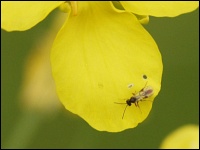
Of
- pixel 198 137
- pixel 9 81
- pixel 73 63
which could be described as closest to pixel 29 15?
pixel 73 63

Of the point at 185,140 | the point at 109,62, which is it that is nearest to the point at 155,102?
the point at 185,140

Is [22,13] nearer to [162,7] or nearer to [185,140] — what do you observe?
[162,7]

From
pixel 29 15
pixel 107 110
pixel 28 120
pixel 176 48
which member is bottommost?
pixel 176 48

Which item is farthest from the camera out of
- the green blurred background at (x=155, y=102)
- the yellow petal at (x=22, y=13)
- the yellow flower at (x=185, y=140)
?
the green blurred background at (x=155, y=102)

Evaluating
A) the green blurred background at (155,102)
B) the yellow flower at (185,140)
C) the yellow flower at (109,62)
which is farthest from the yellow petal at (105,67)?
the green blurred background at (155,102)

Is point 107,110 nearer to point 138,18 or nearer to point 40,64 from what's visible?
point 138,18

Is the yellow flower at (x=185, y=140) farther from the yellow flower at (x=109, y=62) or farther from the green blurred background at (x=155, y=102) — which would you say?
the green blurred background at (x=155, y=102)

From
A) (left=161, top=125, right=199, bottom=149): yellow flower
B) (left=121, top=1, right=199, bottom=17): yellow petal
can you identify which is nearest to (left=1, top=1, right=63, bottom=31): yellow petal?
(left=121, top=1, right=199, bottom=17): yellow petal
